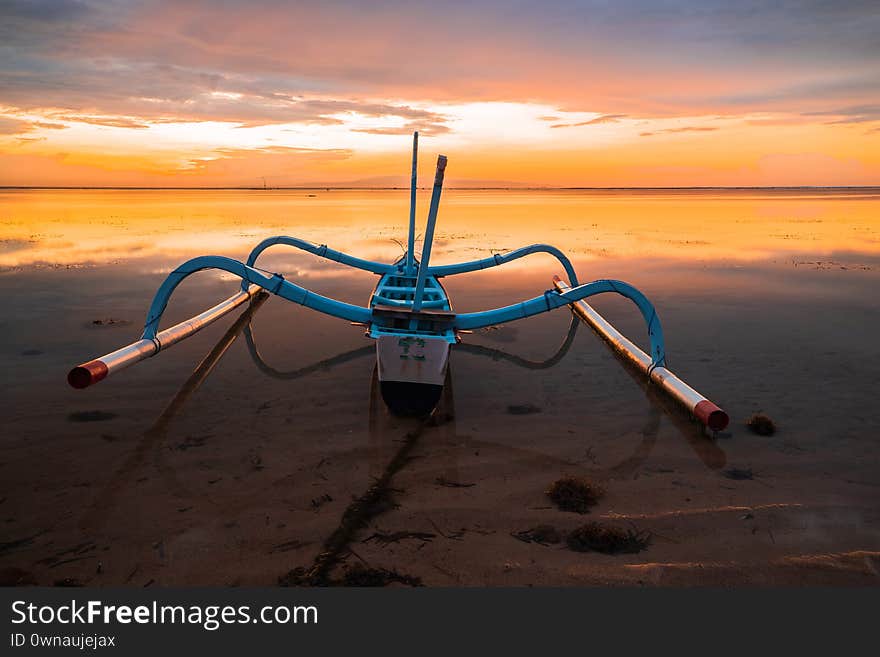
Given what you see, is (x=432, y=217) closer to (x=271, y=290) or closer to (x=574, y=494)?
(x=271, y=290)

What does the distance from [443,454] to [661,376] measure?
3.65 metres

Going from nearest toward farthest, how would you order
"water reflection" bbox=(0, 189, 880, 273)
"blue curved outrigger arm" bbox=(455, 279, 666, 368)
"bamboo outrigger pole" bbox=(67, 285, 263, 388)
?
"bamboo outrigger pole" bbox=(67, 285, 263, 388), "blue curved outrigger arm" bbox=(455, 279, 666, 368), "water reflection" bbox=(0, 189, 880, 273)

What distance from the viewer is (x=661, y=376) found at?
24.5 ft

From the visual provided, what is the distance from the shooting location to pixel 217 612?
3668mm

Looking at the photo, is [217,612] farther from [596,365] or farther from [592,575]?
[596,365]

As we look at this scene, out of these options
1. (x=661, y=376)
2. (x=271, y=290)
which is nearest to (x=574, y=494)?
(x=661, y=376)

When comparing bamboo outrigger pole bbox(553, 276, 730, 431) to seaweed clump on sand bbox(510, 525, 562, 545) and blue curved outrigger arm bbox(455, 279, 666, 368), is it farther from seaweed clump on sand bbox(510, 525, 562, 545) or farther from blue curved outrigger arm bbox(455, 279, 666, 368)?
seaweed clump on sand bbox(510, 525, 562, 545)

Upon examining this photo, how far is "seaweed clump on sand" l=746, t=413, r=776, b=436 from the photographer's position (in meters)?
6.43

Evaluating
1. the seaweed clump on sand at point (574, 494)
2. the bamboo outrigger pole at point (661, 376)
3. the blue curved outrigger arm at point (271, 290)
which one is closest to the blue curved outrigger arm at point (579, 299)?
the bamboo outrigger pole at point (661, 376)

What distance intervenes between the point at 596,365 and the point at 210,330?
792cm

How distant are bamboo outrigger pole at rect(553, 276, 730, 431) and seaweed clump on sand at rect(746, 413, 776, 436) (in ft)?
1.74

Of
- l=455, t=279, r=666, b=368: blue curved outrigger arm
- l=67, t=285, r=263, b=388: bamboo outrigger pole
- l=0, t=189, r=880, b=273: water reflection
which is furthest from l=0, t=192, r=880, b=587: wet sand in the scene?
l=0, t=189, r=880, b=273: water reflection

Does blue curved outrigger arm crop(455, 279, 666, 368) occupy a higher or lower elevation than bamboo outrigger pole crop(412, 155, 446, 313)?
lower

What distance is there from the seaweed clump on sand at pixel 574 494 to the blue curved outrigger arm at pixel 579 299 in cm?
323
